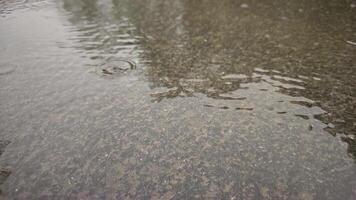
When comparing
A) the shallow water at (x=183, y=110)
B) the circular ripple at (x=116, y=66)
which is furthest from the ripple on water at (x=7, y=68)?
the circular ripple at (x=116, y=66)

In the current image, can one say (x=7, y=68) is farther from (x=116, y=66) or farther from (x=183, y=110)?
(x=183, y=110)

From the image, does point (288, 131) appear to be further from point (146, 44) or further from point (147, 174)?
point (146, 44)

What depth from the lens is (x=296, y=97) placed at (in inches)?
181

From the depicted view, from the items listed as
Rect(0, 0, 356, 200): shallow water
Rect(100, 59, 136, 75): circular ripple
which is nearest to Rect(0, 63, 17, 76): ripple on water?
Rect(0, 0, 356, 200): shallow water

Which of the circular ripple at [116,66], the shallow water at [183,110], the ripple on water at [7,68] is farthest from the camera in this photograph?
the ripple on water at [7,68]

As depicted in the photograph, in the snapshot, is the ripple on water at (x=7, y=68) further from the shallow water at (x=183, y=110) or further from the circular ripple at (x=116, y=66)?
the circular ripple at (x=116, y=66)

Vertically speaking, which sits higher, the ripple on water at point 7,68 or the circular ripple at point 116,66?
the circular ripple at point 116,66

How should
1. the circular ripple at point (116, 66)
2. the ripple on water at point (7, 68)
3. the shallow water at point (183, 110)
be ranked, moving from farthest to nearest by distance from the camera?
1. the ripple on water at point (7, 68)
2. the circular ripple at point (116, 66)
3. the shallow water at point (183, 110)

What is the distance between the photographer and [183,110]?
446cm

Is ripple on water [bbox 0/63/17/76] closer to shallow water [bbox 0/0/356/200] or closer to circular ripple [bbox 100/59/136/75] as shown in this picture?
shallow water [bbox 0/0/356/200]

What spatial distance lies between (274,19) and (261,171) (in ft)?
19.1

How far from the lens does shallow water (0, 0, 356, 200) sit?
328cm

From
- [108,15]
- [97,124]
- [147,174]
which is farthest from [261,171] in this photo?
[108,15]

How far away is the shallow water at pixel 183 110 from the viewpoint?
3279 mm
